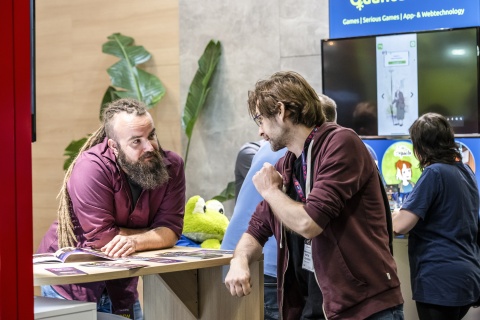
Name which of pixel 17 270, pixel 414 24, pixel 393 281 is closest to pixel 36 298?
pixel 17 270

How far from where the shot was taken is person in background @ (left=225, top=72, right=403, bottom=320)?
258cm

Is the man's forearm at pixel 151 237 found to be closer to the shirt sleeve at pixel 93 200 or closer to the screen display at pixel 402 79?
the shirt sleeve at pixel 93 200

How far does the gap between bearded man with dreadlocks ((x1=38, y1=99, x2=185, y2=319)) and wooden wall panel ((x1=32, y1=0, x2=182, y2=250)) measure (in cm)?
352

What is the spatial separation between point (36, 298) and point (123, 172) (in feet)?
2.42

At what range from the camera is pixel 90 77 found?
736cm

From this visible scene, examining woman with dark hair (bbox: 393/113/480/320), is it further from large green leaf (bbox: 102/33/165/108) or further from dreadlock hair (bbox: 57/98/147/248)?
large green leaf (bbox: 102/33/165/108)

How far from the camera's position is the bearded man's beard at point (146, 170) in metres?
3.24

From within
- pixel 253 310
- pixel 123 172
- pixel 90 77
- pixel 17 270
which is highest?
pixel 90 77

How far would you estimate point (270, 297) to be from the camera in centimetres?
360

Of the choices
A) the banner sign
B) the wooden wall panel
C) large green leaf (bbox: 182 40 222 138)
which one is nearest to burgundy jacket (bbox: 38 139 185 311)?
the banner sign

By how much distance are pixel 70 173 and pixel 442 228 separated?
197 centimetres

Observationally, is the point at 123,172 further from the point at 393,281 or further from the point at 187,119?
the point at 187,119

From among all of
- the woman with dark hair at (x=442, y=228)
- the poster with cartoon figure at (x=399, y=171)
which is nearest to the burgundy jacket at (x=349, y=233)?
the woman with dark hair at (x=442, y=228)

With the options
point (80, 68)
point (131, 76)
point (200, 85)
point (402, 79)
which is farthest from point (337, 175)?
point (80, 68)
